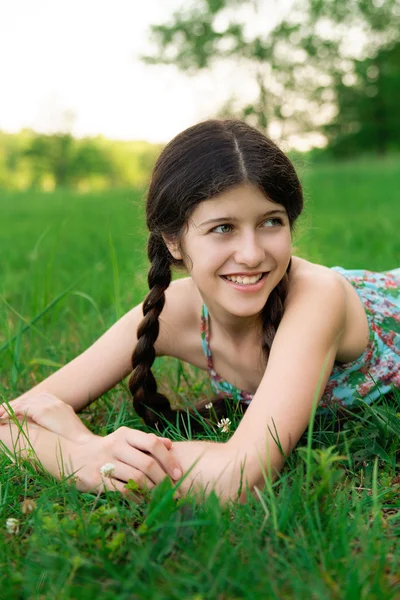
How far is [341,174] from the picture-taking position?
14250mm

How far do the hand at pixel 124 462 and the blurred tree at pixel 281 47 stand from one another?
29931 millimetres

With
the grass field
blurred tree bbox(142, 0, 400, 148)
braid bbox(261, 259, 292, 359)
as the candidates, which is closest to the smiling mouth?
braid bbox(261, 259, 292, 359)

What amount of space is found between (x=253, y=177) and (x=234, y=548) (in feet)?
3.37

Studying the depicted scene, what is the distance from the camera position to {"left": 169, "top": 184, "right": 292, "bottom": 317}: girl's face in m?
1.94

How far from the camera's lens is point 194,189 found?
6.45 feet

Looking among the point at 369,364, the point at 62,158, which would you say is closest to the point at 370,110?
the point at 62,158

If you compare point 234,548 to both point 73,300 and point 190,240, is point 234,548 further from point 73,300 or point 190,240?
point 73,300

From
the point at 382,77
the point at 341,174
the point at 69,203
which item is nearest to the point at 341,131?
the point at 382,77

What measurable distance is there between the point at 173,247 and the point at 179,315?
0.39m

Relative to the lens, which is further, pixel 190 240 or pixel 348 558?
pixel 190 240

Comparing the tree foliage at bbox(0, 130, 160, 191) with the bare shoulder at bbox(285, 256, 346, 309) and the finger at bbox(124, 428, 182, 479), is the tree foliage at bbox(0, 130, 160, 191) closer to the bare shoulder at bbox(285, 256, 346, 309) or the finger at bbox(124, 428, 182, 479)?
the bare shoulder at bbox(285, 256, 346, 309)

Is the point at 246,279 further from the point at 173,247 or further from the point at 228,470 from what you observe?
the point at 228,470

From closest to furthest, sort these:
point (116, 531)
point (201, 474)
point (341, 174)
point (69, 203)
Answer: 1. point (116, 531)
2. point (201, 474)
3. point (69, 203)
4. point (341, 174)

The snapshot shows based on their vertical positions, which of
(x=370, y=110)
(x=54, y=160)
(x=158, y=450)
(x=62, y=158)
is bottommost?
(x=54, y=160)
